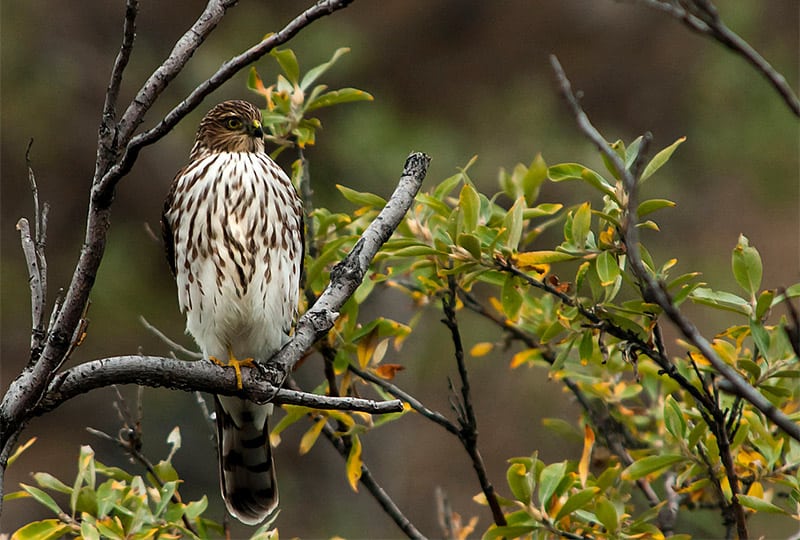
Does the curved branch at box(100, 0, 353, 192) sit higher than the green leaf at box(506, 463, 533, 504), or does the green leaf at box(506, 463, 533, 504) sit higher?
the curved branch at box(100, 0, 353, 192)

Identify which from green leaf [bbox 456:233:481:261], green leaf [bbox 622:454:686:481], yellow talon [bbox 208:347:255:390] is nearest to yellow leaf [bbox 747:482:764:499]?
green leaf [bbox 622:454:686:481]

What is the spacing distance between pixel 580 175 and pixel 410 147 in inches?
161

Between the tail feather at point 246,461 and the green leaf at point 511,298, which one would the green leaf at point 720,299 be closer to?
the green leaf at point 511,298

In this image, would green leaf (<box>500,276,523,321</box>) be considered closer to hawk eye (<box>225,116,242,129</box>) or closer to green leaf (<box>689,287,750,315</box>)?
green leaf (<box>689,287,750,315</box>)

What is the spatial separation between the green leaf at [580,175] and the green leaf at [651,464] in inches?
21.7

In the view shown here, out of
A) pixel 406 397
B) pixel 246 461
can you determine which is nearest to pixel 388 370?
pixel 406 397

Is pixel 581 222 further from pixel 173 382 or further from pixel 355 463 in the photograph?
pixel 173 382

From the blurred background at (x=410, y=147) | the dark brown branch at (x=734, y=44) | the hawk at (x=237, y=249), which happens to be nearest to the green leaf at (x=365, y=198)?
the hawk at (x=237, y=249)

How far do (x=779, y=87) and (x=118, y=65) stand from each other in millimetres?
909

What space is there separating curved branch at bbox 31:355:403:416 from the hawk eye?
3.11 ft

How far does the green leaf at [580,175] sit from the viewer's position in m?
2.00

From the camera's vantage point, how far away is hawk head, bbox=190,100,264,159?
2.74m

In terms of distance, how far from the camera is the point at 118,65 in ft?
4.86

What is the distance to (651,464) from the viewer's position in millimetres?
2109
